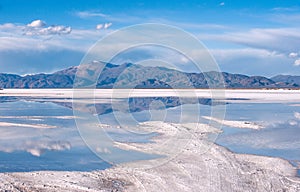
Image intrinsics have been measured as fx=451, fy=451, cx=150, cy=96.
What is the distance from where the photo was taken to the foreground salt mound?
18203mm

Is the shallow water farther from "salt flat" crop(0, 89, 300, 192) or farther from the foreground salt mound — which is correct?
the foreground salt mound

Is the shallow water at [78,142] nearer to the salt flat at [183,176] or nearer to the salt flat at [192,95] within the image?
the salt flat at [183,176]

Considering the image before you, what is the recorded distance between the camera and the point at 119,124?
1528 inches

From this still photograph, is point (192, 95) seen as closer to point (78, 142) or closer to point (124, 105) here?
point (124, 105)

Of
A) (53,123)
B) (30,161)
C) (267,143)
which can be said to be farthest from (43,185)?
(53,123)

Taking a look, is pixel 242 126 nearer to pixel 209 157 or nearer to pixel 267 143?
pixel 267 143

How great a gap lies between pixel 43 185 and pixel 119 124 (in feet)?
67.5

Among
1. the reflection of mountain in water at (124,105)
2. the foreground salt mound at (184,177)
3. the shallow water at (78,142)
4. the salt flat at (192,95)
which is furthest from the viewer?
the salt flat at (192,95)

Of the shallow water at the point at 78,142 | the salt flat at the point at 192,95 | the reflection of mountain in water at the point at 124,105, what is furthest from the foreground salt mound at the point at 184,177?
the salt flat at the point at 192,95

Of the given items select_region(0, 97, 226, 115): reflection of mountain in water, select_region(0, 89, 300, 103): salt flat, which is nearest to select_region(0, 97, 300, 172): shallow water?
select_region(0, 97, 226, 115): reflection of mountain in water

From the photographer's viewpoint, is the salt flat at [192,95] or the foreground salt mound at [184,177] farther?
the salt flat at [192,95]

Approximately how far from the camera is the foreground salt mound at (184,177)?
18.2 metres

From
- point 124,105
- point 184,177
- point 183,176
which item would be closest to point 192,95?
point 124,105

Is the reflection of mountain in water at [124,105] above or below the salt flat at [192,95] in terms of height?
below
